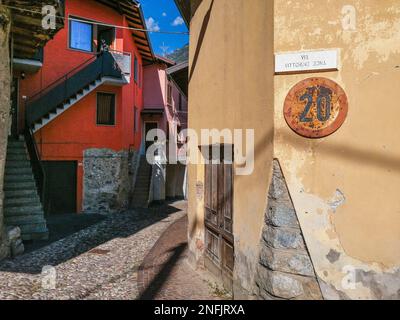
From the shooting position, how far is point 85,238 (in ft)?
30.7

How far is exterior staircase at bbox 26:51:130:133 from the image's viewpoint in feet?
40.3

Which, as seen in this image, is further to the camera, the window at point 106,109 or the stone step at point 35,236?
the window at point 106,109

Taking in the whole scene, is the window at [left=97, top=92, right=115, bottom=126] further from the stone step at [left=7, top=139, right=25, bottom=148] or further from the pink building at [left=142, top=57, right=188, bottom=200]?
the pink building at [left=142, top=57, right=188, bottom=200]

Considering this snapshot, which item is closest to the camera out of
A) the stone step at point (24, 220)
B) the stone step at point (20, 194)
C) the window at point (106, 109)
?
the stone step at point (24, 220)

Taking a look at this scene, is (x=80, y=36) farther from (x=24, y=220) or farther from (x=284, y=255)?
(x=284, y=255)

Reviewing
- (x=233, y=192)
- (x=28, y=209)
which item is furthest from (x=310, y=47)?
(x=28, y=209)

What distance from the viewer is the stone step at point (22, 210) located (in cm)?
859

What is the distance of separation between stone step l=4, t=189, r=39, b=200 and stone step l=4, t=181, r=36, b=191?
17 cm

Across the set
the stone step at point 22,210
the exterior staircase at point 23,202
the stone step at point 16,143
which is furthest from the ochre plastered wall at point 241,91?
the stone step at point 16,143

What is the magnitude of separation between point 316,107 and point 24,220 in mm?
8147

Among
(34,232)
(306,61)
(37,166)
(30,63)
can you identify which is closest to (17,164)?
(37,166)

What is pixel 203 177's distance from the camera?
6516 mm

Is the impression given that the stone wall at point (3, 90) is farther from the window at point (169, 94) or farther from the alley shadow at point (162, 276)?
the window at point (169, 94)
